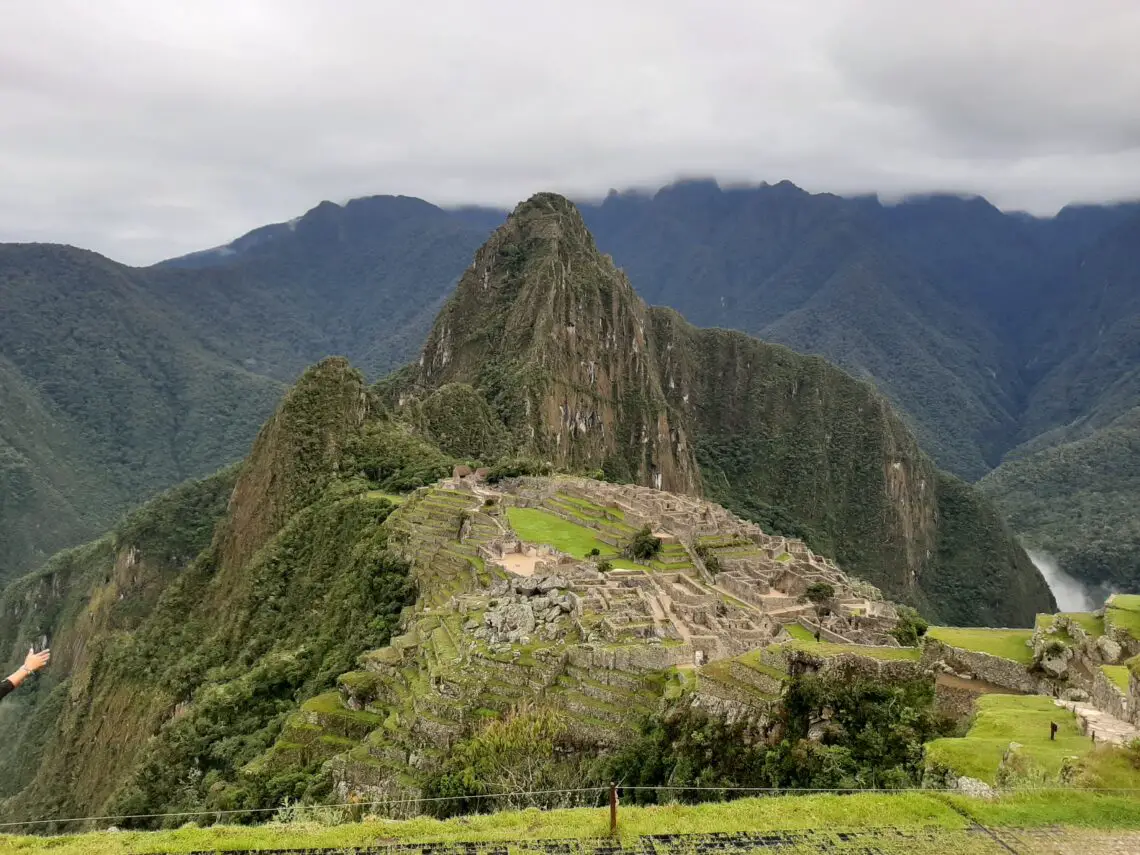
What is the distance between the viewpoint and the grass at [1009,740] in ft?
Answer: 46.5

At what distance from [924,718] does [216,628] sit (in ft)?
180

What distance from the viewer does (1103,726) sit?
14672 mm

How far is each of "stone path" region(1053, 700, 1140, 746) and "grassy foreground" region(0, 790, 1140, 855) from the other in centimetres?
150

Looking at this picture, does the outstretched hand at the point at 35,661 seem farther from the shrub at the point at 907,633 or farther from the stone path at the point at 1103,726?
the shrub at the point at 907,633

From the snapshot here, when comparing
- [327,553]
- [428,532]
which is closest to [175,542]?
[327,553]

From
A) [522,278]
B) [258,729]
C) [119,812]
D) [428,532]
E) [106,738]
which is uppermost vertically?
[522,278]

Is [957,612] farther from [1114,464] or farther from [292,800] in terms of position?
[292,800]

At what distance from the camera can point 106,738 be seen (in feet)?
182

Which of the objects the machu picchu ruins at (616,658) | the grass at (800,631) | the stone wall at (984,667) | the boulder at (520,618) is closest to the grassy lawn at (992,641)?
the machu picchu ruins at (616,658)

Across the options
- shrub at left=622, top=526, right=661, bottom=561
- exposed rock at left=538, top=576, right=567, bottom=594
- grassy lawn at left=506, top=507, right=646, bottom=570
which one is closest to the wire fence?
exposed rock at left=538, top=576, right=567, bottom=594

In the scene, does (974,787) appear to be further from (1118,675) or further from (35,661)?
(35,661)

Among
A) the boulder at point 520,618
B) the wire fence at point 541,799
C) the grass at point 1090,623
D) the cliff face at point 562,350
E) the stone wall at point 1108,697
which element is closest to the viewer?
the wire fence at point 541,799

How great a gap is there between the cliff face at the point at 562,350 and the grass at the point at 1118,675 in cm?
10225

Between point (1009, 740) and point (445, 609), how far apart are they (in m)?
20.6
